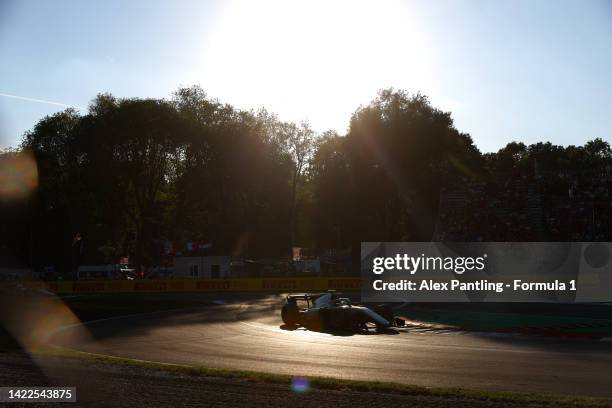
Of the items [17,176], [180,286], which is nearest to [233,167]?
[180,286]

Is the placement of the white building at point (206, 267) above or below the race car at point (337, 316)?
above

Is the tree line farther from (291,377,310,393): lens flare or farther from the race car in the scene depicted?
(291,377,310,393): lens flare

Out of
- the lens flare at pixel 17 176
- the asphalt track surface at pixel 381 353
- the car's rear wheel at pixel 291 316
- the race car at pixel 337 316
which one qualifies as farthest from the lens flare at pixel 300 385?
the lens flare at pixel 17 176

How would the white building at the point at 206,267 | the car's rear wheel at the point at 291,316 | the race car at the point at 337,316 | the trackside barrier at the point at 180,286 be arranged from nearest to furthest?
the race car at the point at 337,316 < the car's rear wheel at the point at 291,316 < the trackside barrier at the point at 180,286 < the white building at the point at 206,267

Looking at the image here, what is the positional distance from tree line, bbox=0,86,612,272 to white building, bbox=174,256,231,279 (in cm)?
564

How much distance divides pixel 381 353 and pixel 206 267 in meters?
50.0

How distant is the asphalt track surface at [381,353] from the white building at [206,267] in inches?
1465

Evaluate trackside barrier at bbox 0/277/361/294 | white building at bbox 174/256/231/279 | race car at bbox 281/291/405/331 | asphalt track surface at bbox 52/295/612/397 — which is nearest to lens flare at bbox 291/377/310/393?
asphalt track surface at bbox 52/295/612/397

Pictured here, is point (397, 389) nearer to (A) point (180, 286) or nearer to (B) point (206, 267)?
(A) point (180, 286)

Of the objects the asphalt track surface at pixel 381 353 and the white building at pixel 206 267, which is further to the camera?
the white building at pixel 206 267

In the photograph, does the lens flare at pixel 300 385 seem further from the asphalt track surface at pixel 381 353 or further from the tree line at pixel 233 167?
the tree line at pixel 233 167

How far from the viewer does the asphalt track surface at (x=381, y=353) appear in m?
13.0

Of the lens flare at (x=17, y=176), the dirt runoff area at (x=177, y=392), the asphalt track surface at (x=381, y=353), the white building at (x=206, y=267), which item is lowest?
the asphalt track surface at (x=381, y=353)

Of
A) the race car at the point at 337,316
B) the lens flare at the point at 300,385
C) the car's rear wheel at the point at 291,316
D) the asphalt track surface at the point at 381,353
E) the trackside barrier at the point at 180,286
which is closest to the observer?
the lens flare at the point at 300,385
